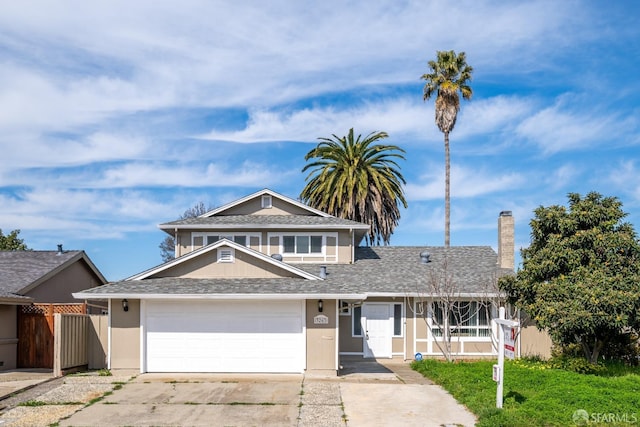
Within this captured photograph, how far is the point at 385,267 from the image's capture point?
92.3 feet

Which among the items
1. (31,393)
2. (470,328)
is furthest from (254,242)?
(31,393)

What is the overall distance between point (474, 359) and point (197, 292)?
36.7 ft

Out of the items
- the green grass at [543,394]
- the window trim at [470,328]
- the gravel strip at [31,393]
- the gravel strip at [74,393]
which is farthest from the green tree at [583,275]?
the gravel strip at [31,393]

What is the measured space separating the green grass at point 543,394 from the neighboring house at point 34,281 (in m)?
12.8

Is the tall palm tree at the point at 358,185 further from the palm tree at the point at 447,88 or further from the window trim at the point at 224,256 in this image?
the window trim at the point at 224,256


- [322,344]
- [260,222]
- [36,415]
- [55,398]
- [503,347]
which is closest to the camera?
[36,415]

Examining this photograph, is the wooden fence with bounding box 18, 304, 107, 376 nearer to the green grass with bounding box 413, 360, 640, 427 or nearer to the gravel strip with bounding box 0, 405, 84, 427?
the gravel strip with bounding box 0, 405, 84, 427

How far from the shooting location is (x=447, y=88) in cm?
4138

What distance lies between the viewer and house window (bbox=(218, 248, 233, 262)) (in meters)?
20.8

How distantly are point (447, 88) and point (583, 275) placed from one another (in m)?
23.6

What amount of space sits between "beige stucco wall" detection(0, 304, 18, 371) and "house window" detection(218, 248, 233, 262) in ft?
21.9

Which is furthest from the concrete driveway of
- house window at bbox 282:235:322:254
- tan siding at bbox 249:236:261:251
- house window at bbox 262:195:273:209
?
house window at bbox 262:195:273:209

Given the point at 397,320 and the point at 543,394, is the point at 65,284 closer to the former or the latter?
the point at 397,320

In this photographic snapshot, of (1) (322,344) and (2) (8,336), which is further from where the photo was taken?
(2) (8,336)
